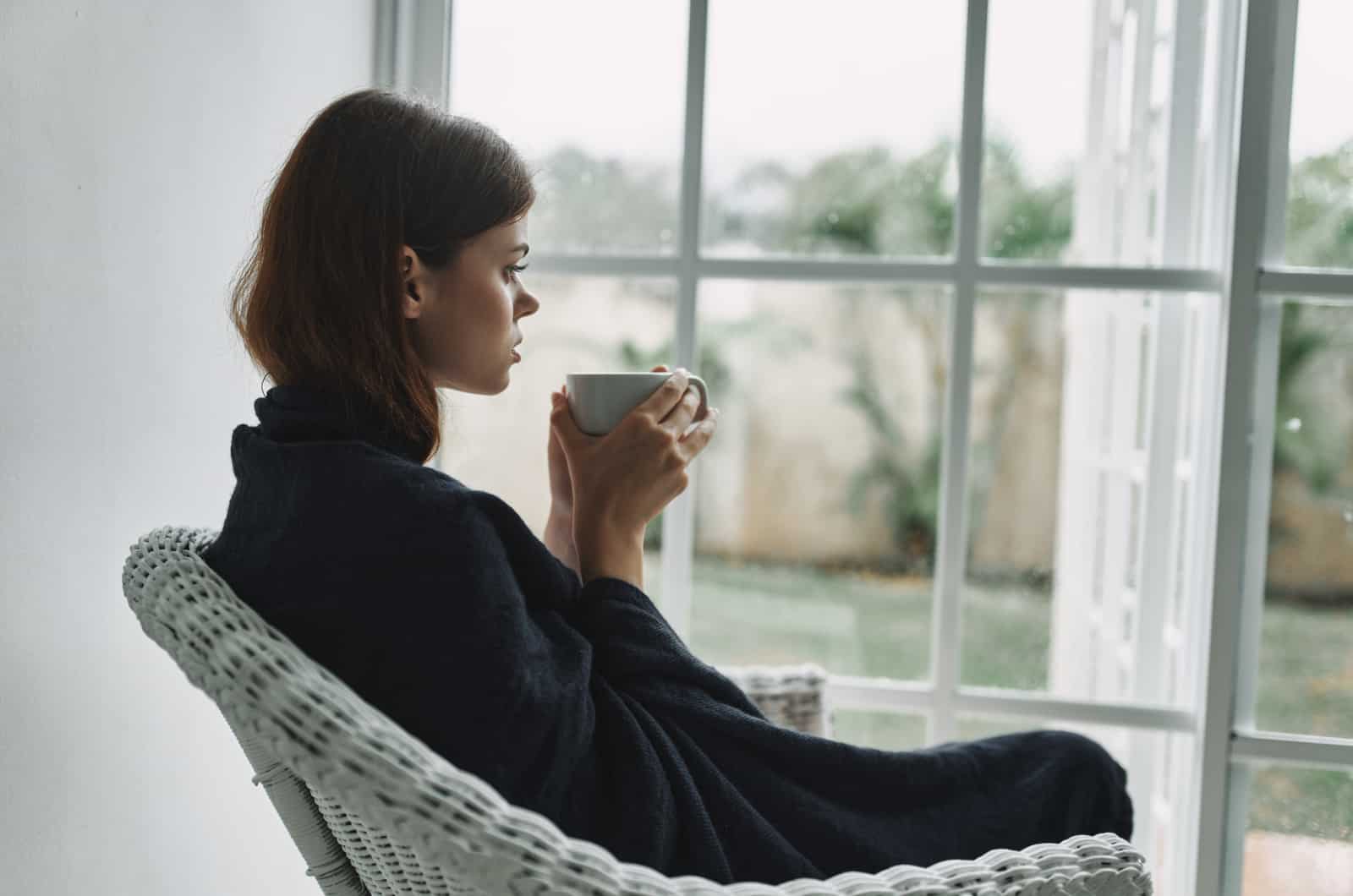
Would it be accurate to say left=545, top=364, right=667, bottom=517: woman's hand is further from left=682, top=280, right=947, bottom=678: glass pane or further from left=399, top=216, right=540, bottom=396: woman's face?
left=682, top=280, right=947, bottom=678: glass pane

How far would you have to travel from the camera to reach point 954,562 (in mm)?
1507

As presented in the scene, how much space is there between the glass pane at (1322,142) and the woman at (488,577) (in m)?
0.78

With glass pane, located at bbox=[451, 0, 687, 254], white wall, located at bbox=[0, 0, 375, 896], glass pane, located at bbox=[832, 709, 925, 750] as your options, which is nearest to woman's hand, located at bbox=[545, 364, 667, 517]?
white wall, located at bbox=[0, 0, 375, 896]

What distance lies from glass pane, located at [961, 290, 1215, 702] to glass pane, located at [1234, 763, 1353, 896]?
0.17 metres

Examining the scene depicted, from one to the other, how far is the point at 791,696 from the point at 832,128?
783 mm

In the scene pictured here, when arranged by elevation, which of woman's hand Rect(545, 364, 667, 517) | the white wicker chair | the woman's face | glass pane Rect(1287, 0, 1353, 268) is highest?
glass pane Rect(1287, 0, 1353, 268)

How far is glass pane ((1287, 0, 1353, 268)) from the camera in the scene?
54.7 inches

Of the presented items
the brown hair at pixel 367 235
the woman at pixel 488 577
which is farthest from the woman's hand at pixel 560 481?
the brown hair at pixel 367 235

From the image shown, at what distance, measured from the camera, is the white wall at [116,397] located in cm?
90

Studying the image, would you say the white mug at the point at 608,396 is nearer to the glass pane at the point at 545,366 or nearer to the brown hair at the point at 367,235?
the brown hair at the point at 367,235

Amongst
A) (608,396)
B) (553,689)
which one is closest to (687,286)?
(608,396)

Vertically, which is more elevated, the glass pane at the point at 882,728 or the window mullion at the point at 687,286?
the window mullion at the point at 687,286

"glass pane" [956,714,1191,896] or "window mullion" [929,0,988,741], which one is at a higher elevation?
"window mullion" [929,0,988,741]

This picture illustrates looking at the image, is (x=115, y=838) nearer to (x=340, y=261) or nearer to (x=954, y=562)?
(x=340, y=261)
